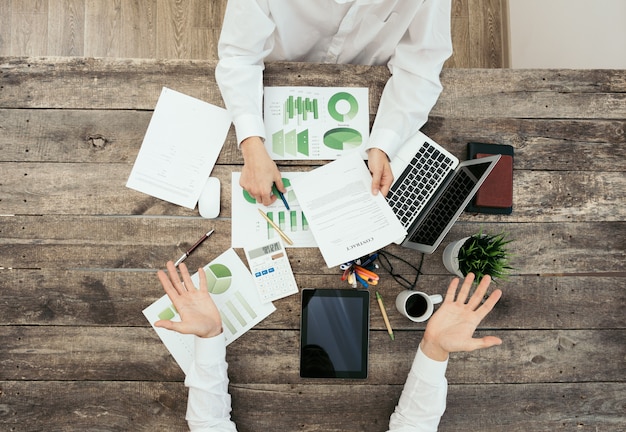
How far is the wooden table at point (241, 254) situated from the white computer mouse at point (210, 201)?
29 millimetres

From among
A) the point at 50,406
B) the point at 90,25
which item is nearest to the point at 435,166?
the point at 50,406

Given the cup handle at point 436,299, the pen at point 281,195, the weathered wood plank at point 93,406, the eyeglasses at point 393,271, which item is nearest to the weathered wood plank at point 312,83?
the pen at point 281,195

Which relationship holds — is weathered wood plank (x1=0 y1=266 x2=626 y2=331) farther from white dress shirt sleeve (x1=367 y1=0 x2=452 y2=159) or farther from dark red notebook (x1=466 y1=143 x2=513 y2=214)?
white dress shirt sleeve (x1=367 y1=0 x2=452 y2=159)

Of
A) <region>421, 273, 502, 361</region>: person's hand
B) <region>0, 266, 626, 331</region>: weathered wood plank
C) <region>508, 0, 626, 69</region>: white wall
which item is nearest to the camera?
<region>421, 273, 502, 361</region>: person's hand

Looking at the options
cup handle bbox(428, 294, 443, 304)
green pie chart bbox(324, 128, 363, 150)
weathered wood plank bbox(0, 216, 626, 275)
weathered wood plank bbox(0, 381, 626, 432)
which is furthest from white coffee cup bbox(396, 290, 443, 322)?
green pie chart bbox(324, 128, 363, 150)

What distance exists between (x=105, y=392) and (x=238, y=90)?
0.91m

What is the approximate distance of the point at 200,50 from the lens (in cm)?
208

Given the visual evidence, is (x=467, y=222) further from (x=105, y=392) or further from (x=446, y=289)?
(x=105, y=392)

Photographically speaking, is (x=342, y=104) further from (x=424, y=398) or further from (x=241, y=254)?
(x=424, y=398)

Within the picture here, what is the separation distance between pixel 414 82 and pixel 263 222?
0.58 metres

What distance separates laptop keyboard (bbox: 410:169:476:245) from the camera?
120cm

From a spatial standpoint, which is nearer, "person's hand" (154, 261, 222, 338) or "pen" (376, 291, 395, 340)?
"person's hand" (154, 261, 222, 338)

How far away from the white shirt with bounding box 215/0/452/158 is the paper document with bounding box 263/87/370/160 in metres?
0.06

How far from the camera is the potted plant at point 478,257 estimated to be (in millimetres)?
1140
